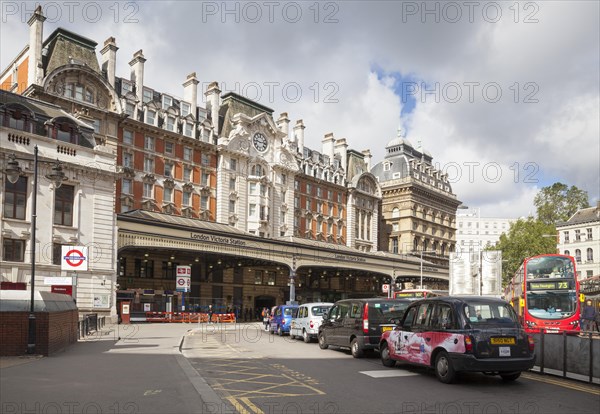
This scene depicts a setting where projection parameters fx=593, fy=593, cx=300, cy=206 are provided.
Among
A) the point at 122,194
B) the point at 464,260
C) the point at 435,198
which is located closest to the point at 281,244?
the point at 122,194

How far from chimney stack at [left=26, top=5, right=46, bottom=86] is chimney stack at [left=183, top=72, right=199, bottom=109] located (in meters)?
17.4

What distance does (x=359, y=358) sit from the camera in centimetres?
1733

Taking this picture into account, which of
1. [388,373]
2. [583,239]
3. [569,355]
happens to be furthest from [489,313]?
[583,239]

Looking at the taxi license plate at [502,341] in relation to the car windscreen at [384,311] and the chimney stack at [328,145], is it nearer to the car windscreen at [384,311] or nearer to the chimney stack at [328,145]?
the car windscreen at [384,311]

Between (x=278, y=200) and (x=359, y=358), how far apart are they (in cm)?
5260

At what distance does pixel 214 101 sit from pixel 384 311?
51521mm

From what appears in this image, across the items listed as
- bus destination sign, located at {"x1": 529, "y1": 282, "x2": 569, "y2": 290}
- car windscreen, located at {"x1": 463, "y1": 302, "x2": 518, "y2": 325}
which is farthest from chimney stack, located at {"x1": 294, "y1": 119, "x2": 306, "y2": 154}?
car windscreen, located at {"x1": 463, "y1": 302, "x2": 518, "y2": 325}

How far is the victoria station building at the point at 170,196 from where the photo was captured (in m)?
36.4

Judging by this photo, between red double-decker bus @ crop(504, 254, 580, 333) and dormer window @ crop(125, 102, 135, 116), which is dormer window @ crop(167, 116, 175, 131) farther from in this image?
red double-decker bus @ crop(504, 254, 580, 333)

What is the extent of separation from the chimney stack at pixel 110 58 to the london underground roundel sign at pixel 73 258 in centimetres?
3208

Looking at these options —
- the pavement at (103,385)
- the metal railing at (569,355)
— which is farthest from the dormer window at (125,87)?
the metal railing at (569,355)

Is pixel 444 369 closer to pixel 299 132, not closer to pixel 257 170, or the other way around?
pixel 257 170

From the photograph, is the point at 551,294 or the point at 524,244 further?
the point at 524,244

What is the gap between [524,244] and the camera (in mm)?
75312
